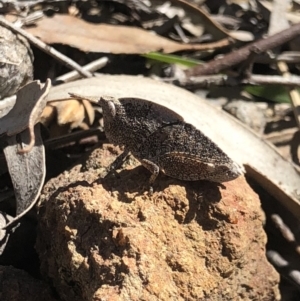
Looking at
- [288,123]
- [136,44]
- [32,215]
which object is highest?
[136,44]

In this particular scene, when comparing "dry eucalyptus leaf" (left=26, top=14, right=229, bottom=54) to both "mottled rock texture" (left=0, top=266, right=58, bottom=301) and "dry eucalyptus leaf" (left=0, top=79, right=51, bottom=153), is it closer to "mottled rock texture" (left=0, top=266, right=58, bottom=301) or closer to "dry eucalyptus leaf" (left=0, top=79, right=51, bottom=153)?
"dry eucalyptus leaf" (left=0, top=79, right=51, bottom=153)

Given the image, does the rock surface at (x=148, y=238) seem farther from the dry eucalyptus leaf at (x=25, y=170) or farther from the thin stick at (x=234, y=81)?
the thin stick at (x=234, y=81)

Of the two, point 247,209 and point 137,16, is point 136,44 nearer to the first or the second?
point 137,16

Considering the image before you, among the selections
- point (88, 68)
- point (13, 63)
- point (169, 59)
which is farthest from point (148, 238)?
point (169, 59)

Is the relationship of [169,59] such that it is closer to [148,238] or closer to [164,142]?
[164,142]

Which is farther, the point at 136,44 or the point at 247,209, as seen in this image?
the point at 136,44

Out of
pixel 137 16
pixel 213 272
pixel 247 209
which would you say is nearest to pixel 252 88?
pixel 137 16
